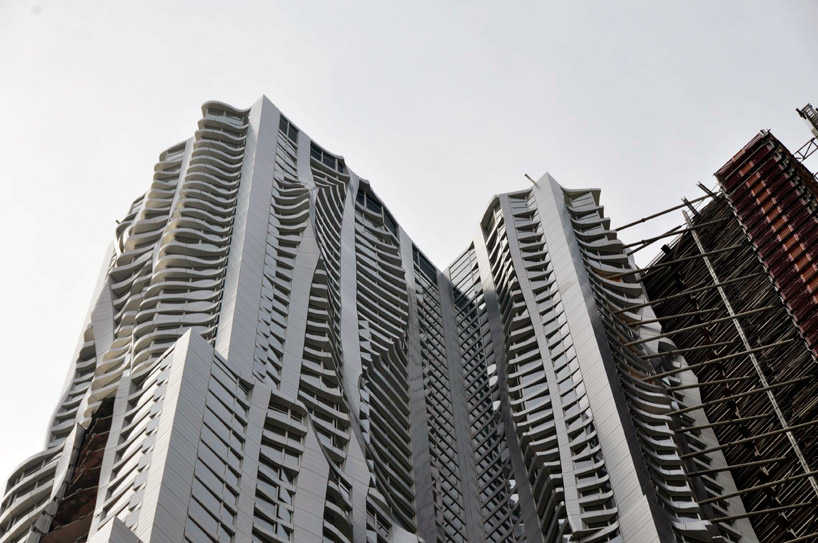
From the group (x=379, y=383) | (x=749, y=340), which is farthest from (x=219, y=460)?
(x=749, y=340)

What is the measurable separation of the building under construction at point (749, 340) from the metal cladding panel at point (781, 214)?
104 mm

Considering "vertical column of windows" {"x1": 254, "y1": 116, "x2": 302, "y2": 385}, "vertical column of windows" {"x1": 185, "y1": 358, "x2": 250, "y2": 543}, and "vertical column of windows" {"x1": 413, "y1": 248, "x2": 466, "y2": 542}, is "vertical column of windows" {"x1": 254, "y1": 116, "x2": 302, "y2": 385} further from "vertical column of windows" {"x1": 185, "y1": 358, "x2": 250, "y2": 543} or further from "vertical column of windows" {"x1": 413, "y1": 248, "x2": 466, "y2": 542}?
"vertical column of windows" {"x1": 413, "y1": 248, "x2": 466, "y2": 542}

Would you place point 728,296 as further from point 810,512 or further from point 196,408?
point 196,408

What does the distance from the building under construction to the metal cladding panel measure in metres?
0.10

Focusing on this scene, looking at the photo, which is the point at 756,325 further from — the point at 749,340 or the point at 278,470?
the point at 278,470

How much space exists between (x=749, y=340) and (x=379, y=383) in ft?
97.5

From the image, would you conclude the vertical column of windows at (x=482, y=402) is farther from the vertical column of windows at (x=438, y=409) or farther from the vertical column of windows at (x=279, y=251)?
the vertical column of windows at (x=279, y=251)

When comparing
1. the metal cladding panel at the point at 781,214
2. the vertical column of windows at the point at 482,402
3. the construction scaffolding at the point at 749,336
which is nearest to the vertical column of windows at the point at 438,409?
the vertical column of windows at the point at 482,402

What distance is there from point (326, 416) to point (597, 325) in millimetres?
24464

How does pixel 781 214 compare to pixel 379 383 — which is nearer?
pixel 379 383

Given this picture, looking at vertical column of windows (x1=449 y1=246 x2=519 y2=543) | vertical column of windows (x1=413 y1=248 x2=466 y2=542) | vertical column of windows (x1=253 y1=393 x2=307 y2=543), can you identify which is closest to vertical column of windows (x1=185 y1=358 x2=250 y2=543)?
vertical column of windows (x1=253 y1=393 x2=307 y2=543)

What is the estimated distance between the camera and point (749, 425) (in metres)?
88.9

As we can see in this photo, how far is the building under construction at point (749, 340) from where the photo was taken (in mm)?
81625

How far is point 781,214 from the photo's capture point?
Answer: 316 ft
